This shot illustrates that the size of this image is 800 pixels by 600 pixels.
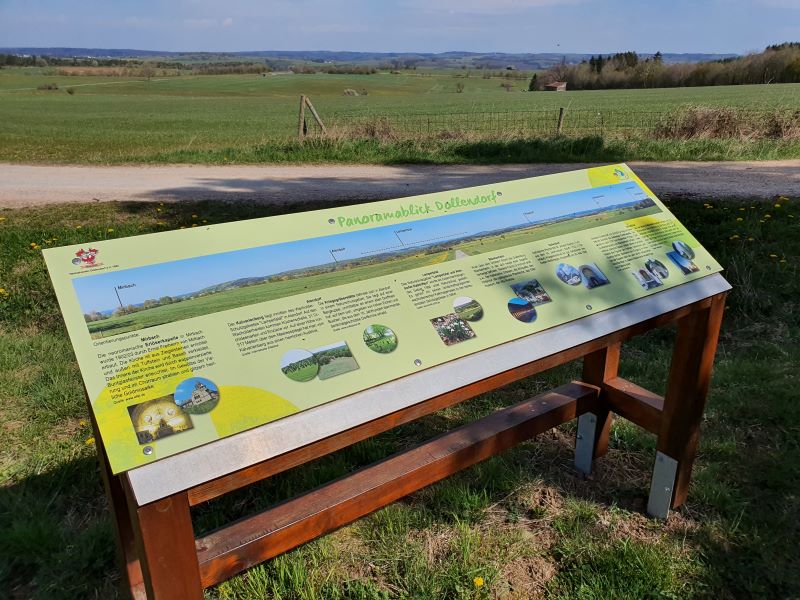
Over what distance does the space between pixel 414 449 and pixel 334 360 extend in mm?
874

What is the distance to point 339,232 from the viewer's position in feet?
6.49

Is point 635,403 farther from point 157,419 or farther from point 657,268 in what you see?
point 157,419

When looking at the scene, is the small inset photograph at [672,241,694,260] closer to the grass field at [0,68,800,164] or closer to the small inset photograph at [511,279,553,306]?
the small inset photograph at [511,279,553,306]

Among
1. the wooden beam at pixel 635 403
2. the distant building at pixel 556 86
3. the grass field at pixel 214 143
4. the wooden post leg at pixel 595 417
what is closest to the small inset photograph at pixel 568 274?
the wooden post leg at pixel 595 417

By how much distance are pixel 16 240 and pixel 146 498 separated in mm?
6285

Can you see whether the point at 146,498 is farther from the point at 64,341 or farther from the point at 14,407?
the point at 64,341

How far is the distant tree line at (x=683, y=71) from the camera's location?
1684 inches

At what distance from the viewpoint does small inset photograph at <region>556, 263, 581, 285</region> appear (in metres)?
2.19

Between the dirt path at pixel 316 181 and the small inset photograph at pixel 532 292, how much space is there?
6.31 metres

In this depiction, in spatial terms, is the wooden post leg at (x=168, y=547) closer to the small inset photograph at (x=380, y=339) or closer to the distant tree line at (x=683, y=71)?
the small inset photograph at (x=380, y=339)

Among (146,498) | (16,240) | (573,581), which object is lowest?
(573,581)

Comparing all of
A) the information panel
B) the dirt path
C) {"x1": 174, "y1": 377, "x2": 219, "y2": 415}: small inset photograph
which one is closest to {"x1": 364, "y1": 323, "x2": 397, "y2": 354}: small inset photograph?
the information panel

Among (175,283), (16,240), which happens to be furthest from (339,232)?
(16,240)

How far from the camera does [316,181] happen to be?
35.6 feet
